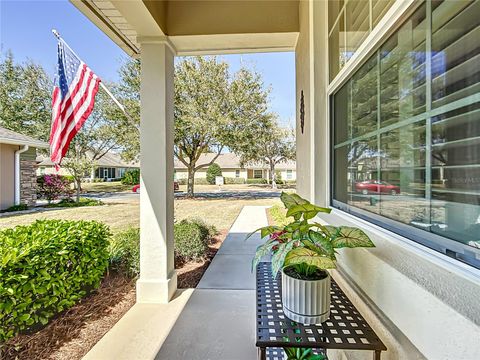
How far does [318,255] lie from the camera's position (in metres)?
0.99

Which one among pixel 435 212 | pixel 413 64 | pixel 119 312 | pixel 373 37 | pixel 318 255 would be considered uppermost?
pixel 373 37

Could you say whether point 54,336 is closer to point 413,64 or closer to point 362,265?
point 362,265

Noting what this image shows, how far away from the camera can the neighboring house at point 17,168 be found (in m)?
7.49

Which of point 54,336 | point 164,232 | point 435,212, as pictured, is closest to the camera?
point 435,212

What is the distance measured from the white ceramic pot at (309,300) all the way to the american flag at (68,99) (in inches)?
113

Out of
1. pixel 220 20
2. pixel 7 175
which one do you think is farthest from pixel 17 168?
pixel 220 20

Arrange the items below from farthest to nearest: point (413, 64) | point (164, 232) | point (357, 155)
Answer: point (164, 232) < point (357, 155) < point (413, 64)

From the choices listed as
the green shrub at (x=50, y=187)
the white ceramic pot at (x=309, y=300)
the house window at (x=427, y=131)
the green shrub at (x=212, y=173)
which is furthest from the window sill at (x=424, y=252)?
the green shrub at (x=212, y=173)

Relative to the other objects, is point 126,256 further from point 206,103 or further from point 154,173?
point 206,103

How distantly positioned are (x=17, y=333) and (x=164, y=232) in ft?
4.50

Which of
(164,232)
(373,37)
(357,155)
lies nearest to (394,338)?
(357,155)

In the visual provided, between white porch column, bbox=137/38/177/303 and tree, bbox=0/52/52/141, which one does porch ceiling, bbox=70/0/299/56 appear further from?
tree, bbox=0/52/52/141

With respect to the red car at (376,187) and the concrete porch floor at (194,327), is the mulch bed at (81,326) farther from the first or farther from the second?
the red car at (376,187)

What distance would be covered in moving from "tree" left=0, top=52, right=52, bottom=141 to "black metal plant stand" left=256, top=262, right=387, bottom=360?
978 cm
